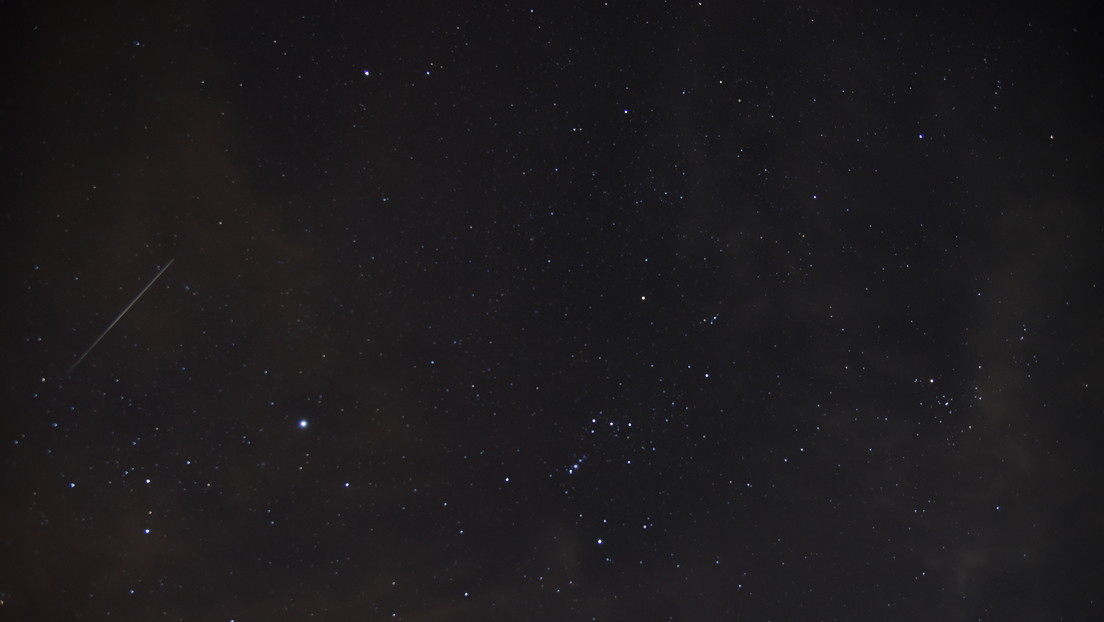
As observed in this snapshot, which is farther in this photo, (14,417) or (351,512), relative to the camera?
(351,512)

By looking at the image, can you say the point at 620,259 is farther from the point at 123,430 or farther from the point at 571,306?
the point at 123,430

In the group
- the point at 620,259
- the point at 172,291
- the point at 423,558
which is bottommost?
the point at 423,558

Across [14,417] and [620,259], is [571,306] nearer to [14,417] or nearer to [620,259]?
[620,259]

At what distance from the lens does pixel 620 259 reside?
159 inches

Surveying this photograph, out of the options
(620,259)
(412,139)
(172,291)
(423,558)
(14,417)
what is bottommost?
(423,558)

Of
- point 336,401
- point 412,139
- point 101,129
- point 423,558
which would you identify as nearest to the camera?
point 101,129

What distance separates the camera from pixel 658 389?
423cm

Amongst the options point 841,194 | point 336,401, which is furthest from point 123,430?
point 841,194

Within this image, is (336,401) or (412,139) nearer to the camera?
(412,139)

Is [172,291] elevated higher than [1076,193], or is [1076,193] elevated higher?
[1076,193]

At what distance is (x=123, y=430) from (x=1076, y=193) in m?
5.78

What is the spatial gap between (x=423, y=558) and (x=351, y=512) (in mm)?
564

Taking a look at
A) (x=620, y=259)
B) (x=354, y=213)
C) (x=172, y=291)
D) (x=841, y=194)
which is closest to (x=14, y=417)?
(x=172, y=291)

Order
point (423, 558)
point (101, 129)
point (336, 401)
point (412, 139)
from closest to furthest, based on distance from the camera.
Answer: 1. point (101, 129)
2. point (412, 139)
3. point (336, 401)
4. point (423, 558)
